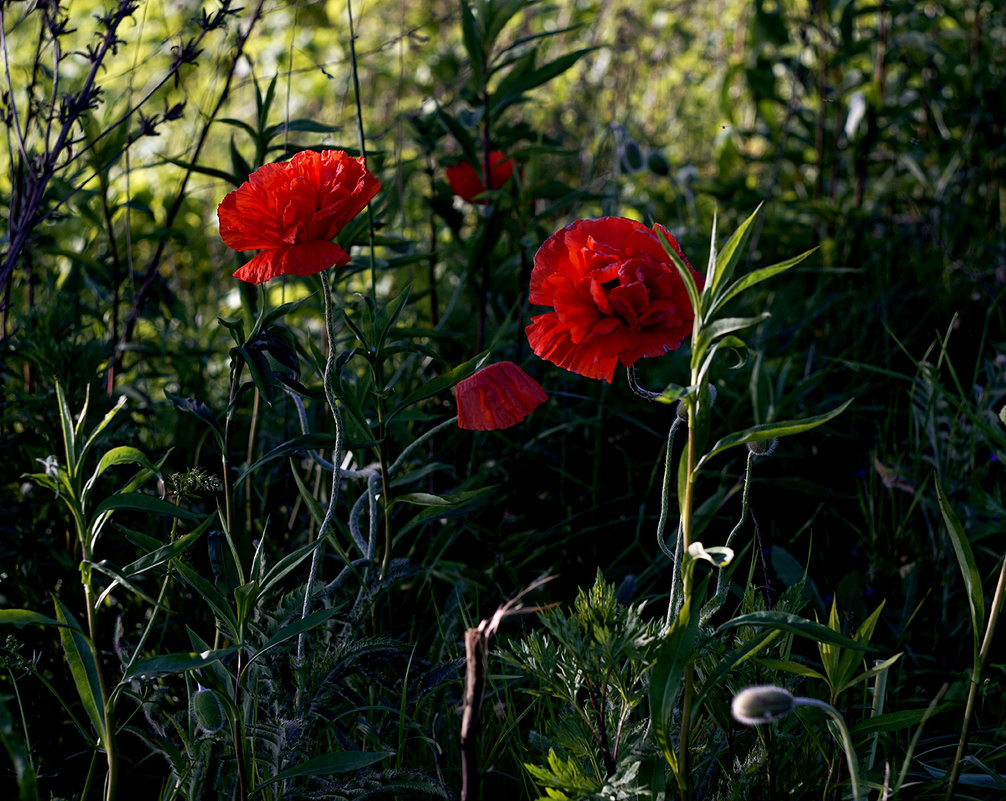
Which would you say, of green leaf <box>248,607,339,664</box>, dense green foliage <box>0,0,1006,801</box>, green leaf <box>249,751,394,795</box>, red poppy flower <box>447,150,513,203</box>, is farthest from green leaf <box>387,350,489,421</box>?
red poppy flower <box>447,150,513,203</box>

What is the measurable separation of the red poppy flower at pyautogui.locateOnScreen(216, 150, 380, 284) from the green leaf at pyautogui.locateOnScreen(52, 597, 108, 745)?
0.39m

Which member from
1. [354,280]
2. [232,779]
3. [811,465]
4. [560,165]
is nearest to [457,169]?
[354,280]

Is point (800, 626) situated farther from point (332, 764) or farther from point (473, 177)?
point (473, 177)

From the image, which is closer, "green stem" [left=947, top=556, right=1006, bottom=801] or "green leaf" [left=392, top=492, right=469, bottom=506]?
"green stem" [left=947, top=556, right=1006, bottom=801]

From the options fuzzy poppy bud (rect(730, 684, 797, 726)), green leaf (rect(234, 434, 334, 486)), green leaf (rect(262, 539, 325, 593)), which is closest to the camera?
fuzzy poppy bud (rect(730, 684, 797, 726))

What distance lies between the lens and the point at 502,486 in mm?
1789

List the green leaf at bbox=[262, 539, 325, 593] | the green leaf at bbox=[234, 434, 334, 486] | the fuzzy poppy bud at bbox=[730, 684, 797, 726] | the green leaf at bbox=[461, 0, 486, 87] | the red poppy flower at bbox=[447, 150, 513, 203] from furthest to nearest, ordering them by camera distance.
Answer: the red poppy flower at bbox=[447, 150, 513, 203] < the green leaf at bbox=[461, 0, 486, 87] < the green leaf at bbox=[234, 434, 334, 486] < the green leaf at bbox=[262, 539, 325, 593] < the fuzzy poppy bud at bbox=[730, 684, 797, 726]

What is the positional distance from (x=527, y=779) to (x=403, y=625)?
1.35 feet

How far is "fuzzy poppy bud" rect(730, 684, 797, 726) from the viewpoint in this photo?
0.76 metres

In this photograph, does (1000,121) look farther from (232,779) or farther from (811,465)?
(232,779)

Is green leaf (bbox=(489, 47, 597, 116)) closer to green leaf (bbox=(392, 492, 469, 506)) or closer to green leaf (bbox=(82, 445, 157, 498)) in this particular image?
green leaf (bbox=(392, 492, 469, 506))

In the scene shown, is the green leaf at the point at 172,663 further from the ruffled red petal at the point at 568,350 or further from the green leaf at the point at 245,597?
the ruffled red petal at the point at 568,350

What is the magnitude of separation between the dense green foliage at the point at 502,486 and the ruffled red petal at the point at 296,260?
4 centimetres

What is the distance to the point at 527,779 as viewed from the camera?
1101mm
